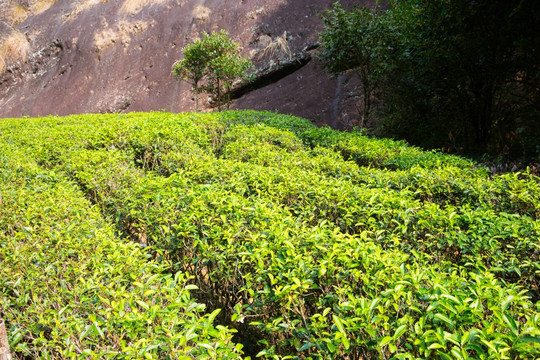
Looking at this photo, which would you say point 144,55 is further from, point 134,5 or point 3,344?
point 3,344

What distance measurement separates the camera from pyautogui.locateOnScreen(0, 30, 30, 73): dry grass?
2672cm

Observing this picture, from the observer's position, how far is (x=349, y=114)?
558 inches

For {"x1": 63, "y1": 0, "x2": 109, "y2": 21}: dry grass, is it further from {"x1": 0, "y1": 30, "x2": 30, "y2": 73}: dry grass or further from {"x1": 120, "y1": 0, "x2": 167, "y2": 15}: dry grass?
{"x1": 0, "y1": 30, "x2": 30, "y2": 73}: dry grass

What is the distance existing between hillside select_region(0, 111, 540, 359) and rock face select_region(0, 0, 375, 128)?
11.4 meters

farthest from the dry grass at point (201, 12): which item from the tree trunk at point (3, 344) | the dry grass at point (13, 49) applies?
the tree trunk at point (3, 344)

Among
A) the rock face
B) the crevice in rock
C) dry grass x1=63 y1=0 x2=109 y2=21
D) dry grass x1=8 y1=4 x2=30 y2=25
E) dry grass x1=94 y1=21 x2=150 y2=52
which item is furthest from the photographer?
dry grass x1=8 y1=4 x2=30 y2=25

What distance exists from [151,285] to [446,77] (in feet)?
25.6

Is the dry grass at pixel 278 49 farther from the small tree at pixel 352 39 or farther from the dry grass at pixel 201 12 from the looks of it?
the small tree at pixel 352 39

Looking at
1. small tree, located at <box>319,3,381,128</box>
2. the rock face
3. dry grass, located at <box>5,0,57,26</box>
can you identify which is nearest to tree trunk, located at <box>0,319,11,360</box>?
small tree, located at <box>319,3,381,128</box>

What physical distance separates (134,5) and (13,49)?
1107 cm

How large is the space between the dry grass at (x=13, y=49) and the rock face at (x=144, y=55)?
0.39 ft

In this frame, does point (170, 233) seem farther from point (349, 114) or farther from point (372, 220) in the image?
point (349, 114)

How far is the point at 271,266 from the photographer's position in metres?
2.02

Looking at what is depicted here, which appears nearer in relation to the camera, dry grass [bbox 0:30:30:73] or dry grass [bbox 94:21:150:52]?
dry grass [bbox 94:21:150:52]
